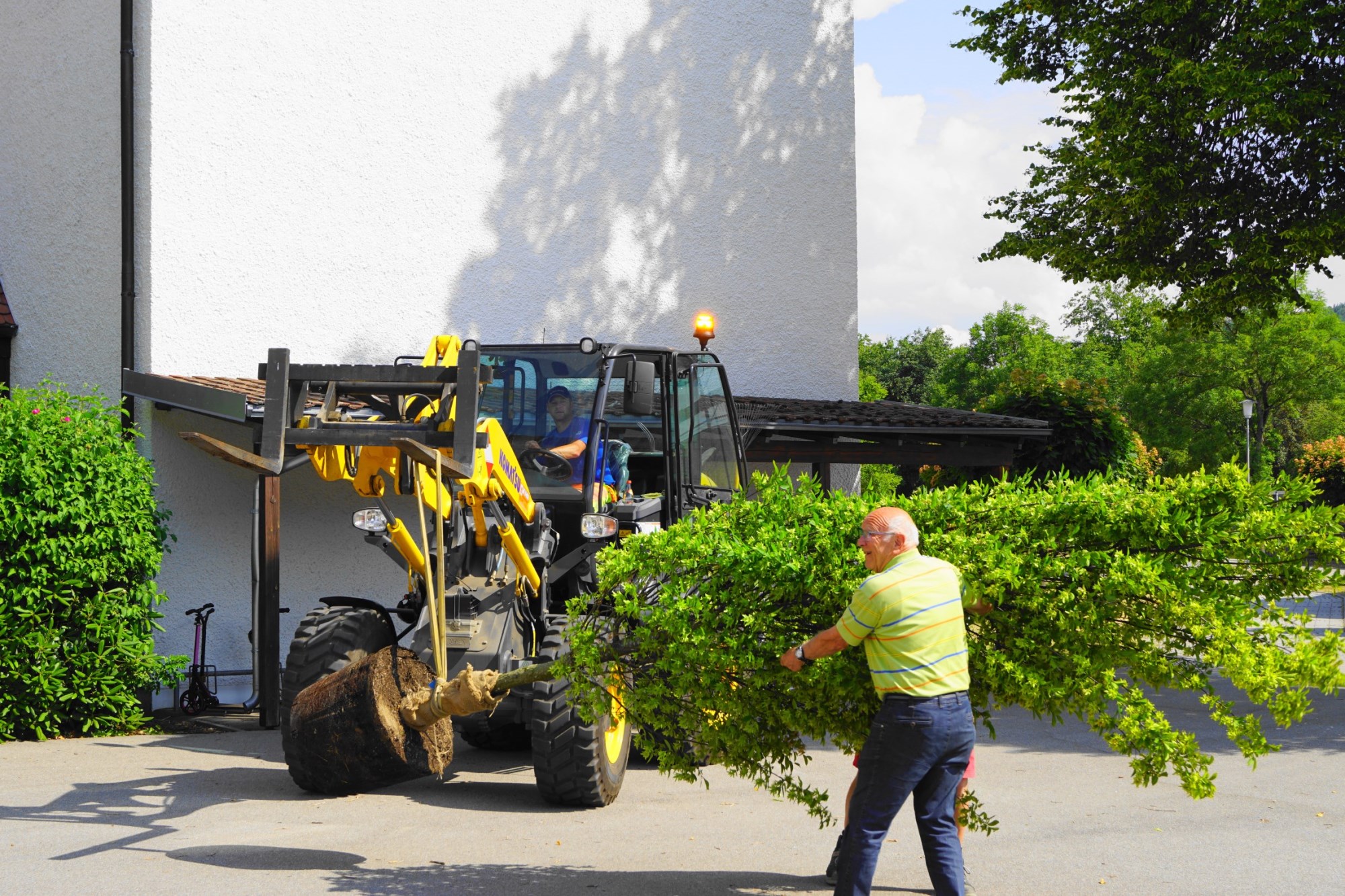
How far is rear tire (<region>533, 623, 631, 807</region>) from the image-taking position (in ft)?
25.2

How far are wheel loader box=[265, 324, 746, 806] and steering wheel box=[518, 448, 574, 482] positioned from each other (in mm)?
10

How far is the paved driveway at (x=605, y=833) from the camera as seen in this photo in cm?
625

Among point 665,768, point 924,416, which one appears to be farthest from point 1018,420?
point 665,768

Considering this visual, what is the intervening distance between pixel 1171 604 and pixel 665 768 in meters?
2.34

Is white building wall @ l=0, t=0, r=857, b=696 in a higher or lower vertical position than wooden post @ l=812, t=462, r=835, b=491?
higher

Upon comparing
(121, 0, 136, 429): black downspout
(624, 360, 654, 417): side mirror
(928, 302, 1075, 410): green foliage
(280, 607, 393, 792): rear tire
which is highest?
(928, 302, 1075, 410): green foliage

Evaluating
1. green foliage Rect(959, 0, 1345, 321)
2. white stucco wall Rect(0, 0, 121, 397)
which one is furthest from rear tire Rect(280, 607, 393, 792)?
green foliage Rect(959, 0, 1345, 321)

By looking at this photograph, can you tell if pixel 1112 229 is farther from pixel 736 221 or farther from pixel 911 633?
pixel 911 633

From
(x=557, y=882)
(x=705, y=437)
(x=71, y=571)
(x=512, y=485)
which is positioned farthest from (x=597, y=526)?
(x=71, y=571)

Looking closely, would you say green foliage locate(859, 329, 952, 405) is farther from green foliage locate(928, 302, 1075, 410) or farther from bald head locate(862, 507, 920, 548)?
bald head locate(862, 507, 920, 548)

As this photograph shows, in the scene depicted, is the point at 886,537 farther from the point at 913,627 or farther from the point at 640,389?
the point at 640,389

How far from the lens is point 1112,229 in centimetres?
1631

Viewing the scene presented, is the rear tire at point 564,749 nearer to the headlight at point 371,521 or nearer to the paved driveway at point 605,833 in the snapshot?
the paved driveway at point 605,833

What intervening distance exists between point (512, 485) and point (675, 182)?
29.2ft
